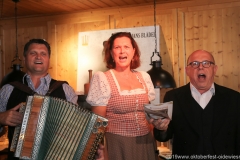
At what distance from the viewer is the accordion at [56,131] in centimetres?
171

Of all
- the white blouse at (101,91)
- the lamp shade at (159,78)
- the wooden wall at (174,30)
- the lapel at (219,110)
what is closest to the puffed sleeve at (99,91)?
the white blouse at (101,91)

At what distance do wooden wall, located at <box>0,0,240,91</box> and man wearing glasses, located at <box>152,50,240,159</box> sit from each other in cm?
247

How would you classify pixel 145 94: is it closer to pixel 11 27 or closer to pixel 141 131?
pixel 141 131

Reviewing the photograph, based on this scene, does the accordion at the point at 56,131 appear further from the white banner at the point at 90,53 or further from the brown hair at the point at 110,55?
the white banner at the point at 90,53

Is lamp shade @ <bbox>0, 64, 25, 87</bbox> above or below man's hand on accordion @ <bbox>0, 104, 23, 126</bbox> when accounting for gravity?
above

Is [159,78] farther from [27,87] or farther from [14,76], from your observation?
[14,76]

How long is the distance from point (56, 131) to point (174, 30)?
11.6ft

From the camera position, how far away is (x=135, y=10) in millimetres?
5129

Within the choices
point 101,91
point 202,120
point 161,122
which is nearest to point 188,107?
point 202,120

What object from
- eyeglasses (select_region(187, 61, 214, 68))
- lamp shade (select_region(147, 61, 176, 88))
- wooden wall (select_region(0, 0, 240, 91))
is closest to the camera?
eyeglasses (select_region(187, 61, 214, 68))

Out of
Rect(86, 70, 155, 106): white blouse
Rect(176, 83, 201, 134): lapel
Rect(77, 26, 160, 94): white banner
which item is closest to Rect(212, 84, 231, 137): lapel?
Rect(176, 83, 201, 134): lapel

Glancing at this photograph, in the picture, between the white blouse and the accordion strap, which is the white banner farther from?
the accordion strap

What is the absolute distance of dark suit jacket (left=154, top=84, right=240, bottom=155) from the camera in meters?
2.11

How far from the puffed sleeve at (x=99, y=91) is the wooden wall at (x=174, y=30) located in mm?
2370
